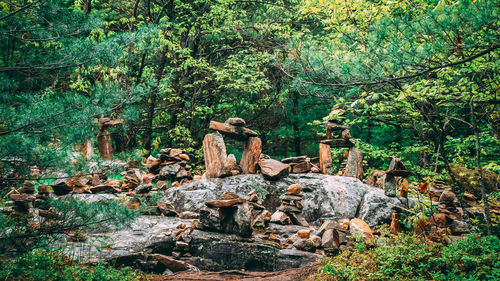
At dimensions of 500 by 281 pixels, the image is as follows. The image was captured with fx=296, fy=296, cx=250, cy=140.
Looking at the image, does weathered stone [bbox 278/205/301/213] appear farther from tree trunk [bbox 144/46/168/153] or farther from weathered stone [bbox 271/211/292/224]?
tree trunk [bbox 144/46/168/153]

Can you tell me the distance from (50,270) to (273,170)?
4.79m

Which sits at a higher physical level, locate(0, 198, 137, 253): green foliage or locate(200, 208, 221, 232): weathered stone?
locate(0, 198, 137, 253): green foliage

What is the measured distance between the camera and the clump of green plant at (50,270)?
291cm

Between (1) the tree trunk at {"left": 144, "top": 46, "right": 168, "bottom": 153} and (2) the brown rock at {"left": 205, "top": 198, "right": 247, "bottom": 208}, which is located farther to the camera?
(1) the tree trunk at {"left": 144, "top": 46, "right": 168, "bottom": 153}

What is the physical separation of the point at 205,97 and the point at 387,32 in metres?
10.9

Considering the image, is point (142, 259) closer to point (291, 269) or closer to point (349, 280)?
point (291, 269)

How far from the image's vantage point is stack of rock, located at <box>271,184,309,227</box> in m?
5.95

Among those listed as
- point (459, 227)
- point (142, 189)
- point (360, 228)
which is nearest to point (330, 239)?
point (360, 228)

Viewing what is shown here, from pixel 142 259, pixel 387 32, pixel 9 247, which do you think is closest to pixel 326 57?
pixel 387 32

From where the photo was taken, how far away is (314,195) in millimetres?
6707

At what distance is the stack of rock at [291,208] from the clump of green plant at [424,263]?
2.05 m

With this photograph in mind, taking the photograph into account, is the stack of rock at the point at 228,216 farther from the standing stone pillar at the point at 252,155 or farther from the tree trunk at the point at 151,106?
the tree trunk at the point at 151,106

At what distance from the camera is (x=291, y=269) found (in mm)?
4160

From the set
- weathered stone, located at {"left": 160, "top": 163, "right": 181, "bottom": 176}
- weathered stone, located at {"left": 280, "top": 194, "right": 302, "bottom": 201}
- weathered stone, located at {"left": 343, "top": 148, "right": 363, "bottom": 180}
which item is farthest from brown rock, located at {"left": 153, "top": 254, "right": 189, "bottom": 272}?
weathered stone, located at {"left": 343, "top": 148, "right": 363, "bottom": 180}
